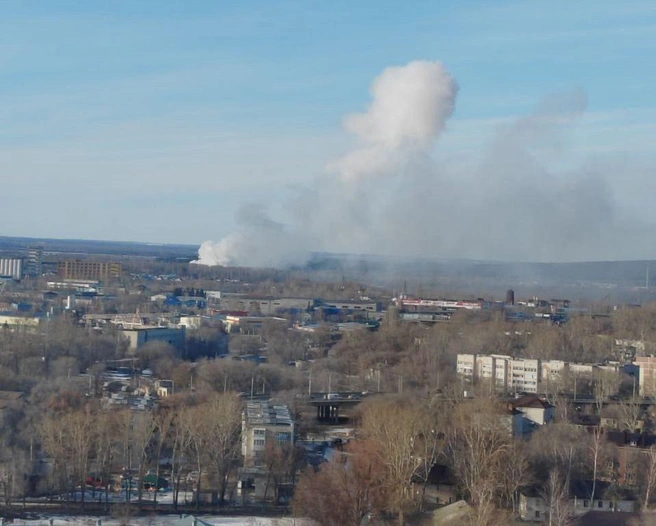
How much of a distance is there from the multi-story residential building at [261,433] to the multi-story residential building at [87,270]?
3657cm

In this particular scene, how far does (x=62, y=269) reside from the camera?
166 feet

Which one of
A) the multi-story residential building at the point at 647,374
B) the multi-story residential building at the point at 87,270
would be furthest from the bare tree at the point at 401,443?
the multi-story residential building at the point at 87,270

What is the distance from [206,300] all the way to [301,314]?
5189mm

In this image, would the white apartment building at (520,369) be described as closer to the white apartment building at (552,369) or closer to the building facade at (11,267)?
the white apartment building at (552,369)

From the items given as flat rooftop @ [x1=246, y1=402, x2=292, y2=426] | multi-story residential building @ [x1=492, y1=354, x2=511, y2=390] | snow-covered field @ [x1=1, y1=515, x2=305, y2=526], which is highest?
multi-story residential building @ [x1=492, y1=354, x2=511, y2=390]

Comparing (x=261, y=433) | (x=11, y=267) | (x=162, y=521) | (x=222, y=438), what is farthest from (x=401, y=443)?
(x=11, y=267)

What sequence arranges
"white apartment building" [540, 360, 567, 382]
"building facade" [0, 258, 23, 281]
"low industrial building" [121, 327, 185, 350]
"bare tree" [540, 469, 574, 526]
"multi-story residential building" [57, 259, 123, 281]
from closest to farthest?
"bare tree" [540, 469, 574, 526]
"white apartment building" [540, 360, 567, 382]
"low industrial building" [121, 327, 185, 350]
"multi-story residential building" [57, 259, 123, 281]
"building facade" [0, 258, 23, 281]

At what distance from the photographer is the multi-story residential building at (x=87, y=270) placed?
4909 centimetres

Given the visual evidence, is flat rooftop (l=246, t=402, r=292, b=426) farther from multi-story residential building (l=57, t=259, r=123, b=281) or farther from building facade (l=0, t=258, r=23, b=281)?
building facade (l=0, t=258, r=23, b=281)

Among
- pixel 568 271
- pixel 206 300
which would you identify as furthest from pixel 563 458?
pixel 568 271

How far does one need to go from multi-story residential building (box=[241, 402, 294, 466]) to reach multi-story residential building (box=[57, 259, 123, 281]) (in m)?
36.6

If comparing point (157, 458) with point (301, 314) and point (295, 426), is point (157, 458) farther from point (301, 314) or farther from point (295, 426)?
point (301, 314)

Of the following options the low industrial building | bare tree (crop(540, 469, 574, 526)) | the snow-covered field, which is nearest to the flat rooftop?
the snow-covered field

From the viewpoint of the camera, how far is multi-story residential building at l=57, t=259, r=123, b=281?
161 ft
